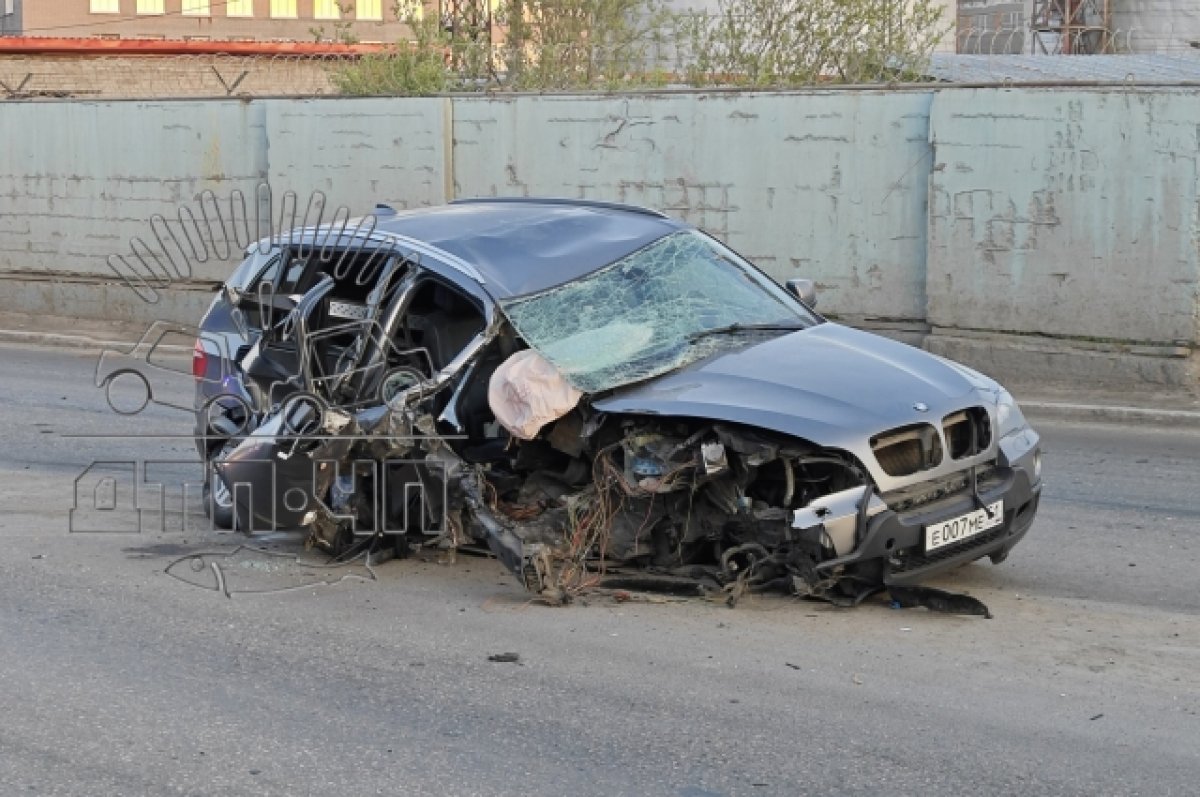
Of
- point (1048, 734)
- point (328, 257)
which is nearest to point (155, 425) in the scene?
point (328, 257)

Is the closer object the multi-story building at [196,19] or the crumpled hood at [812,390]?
the crumpled hood at [812,390]

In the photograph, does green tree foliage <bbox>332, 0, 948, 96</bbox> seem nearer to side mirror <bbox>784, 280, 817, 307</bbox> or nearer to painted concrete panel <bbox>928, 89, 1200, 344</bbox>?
painted concrete panel <bbox>928, 89, 1200, 344</bbox>

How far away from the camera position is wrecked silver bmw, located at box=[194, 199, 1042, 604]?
6.73 metres

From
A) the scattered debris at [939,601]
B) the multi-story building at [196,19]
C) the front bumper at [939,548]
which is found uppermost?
the multi-story building at [196,19]

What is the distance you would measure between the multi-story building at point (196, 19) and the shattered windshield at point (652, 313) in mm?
50203

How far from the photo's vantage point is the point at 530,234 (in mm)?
8203

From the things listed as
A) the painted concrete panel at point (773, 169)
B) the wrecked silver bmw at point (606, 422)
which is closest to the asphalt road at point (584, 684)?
the wrecked silver bmw at point (606, 422)

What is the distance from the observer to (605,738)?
561 cm

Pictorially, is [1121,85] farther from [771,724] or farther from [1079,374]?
[771,724]

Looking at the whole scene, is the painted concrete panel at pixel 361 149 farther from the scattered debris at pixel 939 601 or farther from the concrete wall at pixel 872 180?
the scattered debris at pixel 939 601

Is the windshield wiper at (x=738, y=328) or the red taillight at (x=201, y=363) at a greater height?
the windshield wiper at (x=738, y=328)

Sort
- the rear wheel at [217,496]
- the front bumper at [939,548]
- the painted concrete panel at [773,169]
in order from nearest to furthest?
the front bumper at [939,548] < the rear wheel at [217,496] < the painted concrete panel at [773,169]

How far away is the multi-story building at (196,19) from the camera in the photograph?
5930 centimetres

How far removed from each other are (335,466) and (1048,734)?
3.50 m
